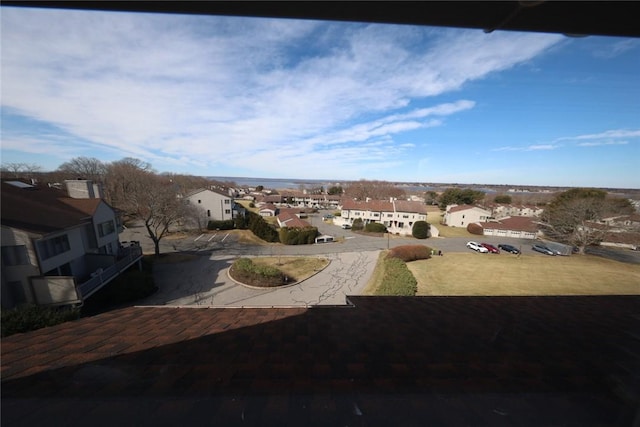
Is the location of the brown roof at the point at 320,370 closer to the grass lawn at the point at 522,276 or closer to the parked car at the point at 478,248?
the grass lawn at the point at 522,276

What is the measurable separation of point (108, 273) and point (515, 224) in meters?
46.6

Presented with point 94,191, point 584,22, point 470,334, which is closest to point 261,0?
point 584,22

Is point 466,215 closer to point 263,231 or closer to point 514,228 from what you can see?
point 514,228

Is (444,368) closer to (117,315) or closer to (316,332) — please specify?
(316,332)

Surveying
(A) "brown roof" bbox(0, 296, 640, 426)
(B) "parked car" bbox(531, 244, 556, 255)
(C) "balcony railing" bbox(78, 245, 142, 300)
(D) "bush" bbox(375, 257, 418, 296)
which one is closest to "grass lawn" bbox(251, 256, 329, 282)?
(D) "bush" bbox(375, 257, 418, 296)

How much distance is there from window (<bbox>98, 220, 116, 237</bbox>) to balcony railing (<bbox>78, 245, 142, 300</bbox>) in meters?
1.34

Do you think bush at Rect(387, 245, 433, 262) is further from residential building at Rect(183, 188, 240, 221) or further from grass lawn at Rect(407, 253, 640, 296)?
residential building at Rect(183, 188, 240, 221)

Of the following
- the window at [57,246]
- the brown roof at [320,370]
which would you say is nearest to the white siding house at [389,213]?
the window at [57,246]

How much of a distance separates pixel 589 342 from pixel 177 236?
3311cm

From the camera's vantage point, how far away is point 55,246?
289 inches

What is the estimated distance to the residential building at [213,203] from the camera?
31.8m

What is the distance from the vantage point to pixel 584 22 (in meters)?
1.69

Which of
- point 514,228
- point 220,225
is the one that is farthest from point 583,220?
point 220,225

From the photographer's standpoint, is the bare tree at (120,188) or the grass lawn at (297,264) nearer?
the grass lawn at (297,264)
